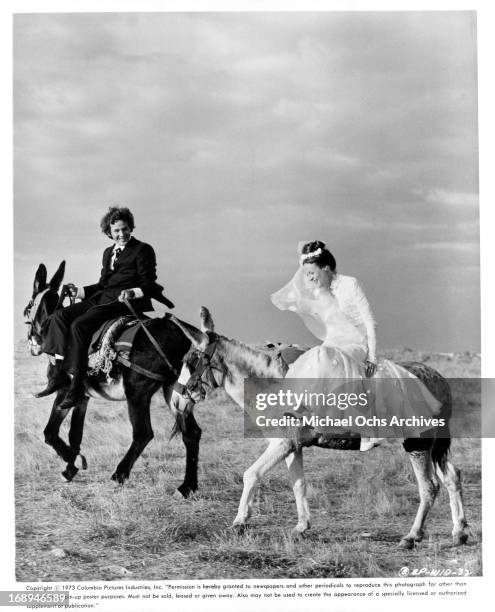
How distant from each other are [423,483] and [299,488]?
93 centimetres

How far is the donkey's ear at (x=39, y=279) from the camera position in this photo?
20.2ft

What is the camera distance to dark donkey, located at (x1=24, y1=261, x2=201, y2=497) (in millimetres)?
6098

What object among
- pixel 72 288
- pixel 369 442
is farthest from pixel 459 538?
pixel 72 288

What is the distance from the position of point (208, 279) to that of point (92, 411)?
1453 mm

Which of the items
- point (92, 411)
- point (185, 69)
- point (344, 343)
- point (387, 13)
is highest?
point (387, 13)

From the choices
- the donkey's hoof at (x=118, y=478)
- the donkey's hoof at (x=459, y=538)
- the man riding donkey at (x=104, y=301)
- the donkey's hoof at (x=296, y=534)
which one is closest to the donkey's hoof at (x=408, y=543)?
the donkey's hoof at (x=459, y=538)

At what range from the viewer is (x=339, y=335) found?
559 cm

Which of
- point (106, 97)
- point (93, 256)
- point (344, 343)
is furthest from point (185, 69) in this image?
point (344, 343)

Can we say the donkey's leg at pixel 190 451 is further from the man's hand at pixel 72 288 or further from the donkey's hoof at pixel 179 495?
the man's hand at pixel 72 288

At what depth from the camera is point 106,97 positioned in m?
6.25

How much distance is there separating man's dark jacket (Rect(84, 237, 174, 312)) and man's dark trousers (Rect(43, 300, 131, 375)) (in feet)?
0.39

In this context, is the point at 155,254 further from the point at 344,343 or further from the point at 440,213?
the point at 440,213

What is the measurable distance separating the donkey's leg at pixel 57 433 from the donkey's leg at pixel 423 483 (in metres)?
2.76

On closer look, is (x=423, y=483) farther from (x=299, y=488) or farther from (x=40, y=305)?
(x=40, y=305)
